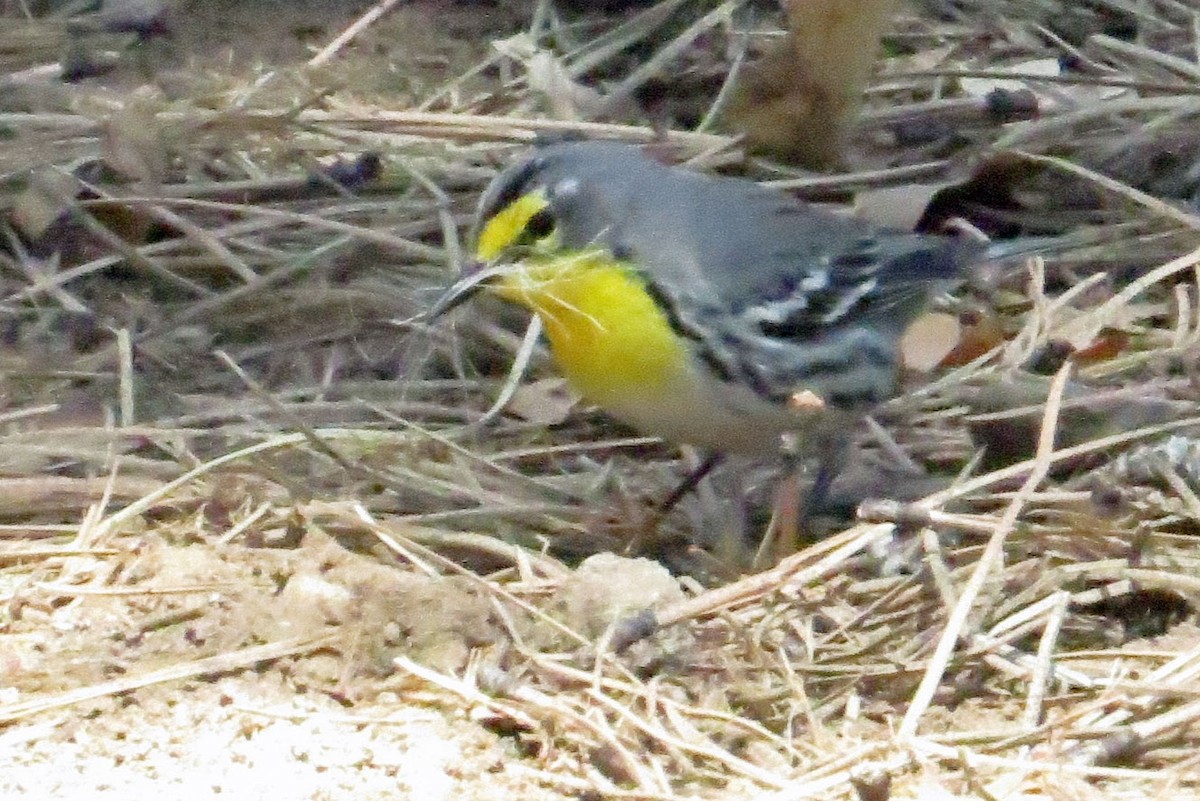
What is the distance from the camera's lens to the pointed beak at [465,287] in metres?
3.25

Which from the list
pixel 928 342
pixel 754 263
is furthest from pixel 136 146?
pixel 928 342

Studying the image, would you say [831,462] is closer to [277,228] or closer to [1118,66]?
[277,228]

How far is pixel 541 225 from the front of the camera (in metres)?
3.28

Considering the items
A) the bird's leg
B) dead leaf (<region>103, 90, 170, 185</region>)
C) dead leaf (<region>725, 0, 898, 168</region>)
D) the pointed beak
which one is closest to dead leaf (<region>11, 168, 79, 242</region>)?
dead leaf (<region>103, 90, 170, 185</region>)

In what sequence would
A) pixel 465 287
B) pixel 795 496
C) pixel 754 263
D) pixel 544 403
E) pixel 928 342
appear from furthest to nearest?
pixel 928 342 < pixel 544 403 < pixel 754 263 < pixel 465 287 < pixel 795 496

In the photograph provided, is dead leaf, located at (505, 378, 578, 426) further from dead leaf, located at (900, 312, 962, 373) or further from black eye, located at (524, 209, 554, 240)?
dead leaf, located at (900, 312, 962, 373)

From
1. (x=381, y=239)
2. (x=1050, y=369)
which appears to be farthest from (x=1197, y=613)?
(x=381, y=239)

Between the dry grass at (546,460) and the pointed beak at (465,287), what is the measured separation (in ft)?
0.99

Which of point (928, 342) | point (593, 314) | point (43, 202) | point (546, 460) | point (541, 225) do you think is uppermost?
point (541, 225)

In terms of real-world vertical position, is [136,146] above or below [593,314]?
below

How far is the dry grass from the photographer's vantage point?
99.0 inches

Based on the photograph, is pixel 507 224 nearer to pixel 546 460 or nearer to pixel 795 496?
pixel 546 460

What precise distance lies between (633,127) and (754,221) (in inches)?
48.1

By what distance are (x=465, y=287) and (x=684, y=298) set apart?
15.4 inches
